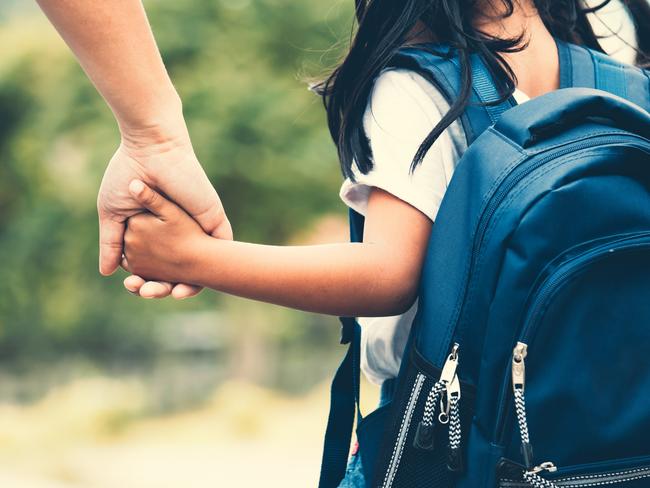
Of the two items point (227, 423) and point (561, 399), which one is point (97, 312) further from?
point (561, 399)

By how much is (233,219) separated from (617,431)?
21.9 feet

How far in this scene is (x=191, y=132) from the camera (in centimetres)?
678

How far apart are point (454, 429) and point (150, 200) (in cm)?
44

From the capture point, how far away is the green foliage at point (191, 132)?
697 cm

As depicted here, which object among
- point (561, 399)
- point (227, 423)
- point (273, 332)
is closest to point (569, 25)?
point (561, 399)

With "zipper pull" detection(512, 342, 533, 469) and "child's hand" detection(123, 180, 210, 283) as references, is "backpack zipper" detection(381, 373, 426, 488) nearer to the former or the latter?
"zipper pull" detection(512, 342, 533, 469)

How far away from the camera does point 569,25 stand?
1290 mm

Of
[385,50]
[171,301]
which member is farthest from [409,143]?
[171,301]

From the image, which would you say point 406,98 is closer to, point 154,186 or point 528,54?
point 528,54

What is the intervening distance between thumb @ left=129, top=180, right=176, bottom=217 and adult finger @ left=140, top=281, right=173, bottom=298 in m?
0.09

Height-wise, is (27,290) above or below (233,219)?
below

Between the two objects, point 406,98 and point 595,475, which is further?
point 406,98

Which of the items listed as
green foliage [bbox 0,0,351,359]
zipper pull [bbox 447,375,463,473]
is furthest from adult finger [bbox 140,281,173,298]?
green foliage [bbox 0,0,351,359]

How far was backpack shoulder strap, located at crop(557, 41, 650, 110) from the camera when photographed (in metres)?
1.12
